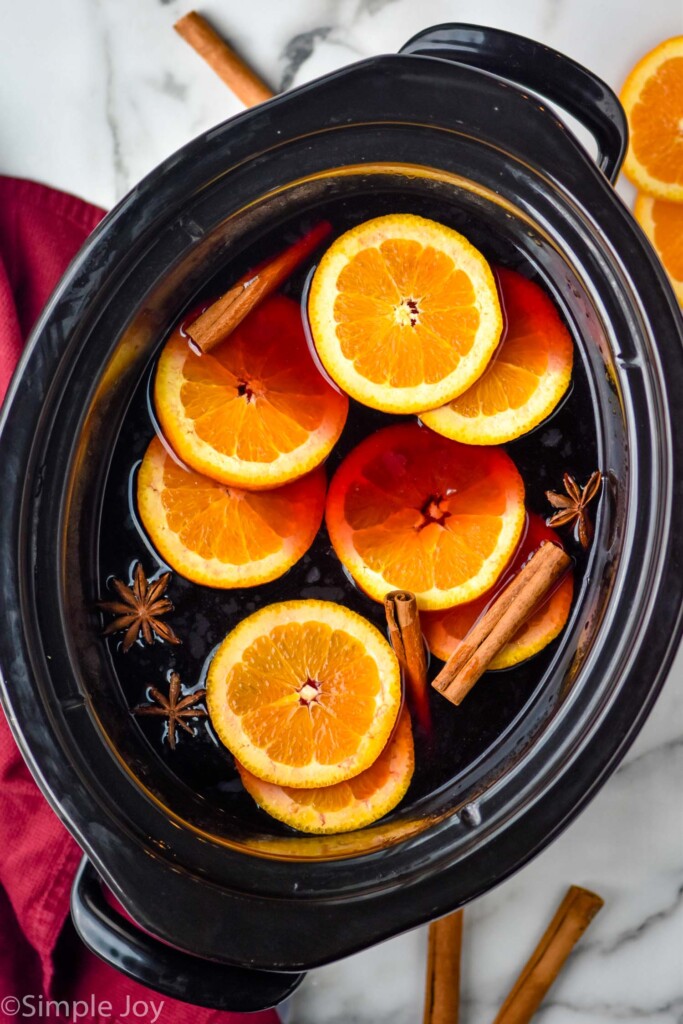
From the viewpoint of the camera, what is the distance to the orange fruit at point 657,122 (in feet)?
3.92

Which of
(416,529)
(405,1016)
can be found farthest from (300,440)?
(405,1016)

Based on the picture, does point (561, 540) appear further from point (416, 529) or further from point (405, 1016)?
point (405, 1016)

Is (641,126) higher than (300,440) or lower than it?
higher

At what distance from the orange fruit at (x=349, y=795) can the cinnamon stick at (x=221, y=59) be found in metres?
0.81

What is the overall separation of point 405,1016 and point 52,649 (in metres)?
0.76

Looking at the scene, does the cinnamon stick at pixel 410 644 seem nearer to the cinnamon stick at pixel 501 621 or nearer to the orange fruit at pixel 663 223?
the cinnamon stick at pixel 501 621

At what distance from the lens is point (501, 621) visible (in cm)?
103

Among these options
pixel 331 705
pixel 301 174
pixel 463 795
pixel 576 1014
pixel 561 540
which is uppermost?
pixel 301 174

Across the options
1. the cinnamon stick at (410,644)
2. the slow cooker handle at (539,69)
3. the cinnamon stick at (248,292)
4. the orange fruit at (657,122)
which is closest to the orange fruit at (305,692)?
the cinnamon stick at (410,644)

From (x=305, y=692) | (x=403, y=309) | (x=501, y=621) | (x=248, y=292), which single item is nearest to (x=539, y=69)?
(x=403, y=309)

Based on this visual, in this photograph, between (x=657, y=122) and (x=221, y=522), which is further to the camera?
(x=657, y=122)

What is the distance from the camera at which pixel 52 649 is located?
3.32ft

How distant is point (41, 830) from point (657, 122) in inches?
48.7

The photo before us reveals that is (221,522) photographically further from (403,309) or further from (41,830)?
(41,830)
